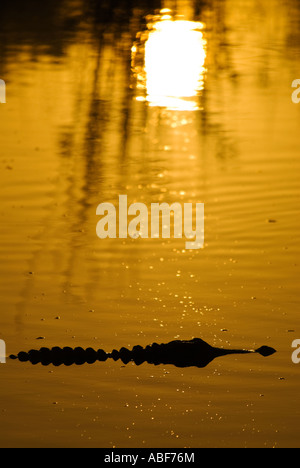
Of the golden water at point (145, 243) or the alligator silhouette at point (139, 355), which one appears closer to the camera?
the golden water at point (145, 243)

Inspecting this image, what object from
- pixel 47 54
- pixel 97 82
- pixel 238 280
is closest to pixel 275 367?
pixel 238 280

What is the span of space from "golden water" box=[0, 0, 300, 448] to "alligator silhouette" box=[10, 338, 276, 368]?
46 millimetres

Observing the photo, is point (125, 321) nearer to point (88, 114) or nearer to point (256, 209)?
point (256, 209)

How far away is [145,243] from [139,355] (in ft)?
5.45

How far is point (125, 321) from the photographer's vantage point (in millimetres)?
6125

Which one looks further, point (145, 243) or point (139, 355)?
point (145, 243)

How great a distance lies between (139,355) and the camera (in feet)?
18.6

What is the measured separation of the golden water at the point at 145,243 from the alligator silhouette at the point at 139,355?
1.8 inches

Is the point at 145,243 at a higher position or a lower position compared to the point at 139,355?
higher

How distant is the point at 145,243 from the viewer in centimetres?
725

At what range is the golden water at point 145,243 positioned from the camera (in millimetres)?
5258

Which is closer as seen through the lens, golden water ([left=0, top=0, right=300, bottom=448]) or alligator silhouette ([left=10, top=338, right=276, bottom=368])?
golden water ([left=0, top=0, right=300, bottom=448])

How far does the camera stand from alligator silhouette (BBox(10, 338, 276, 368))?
5.66m

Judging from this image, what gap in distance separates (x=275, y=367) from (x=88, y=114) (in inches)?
178
